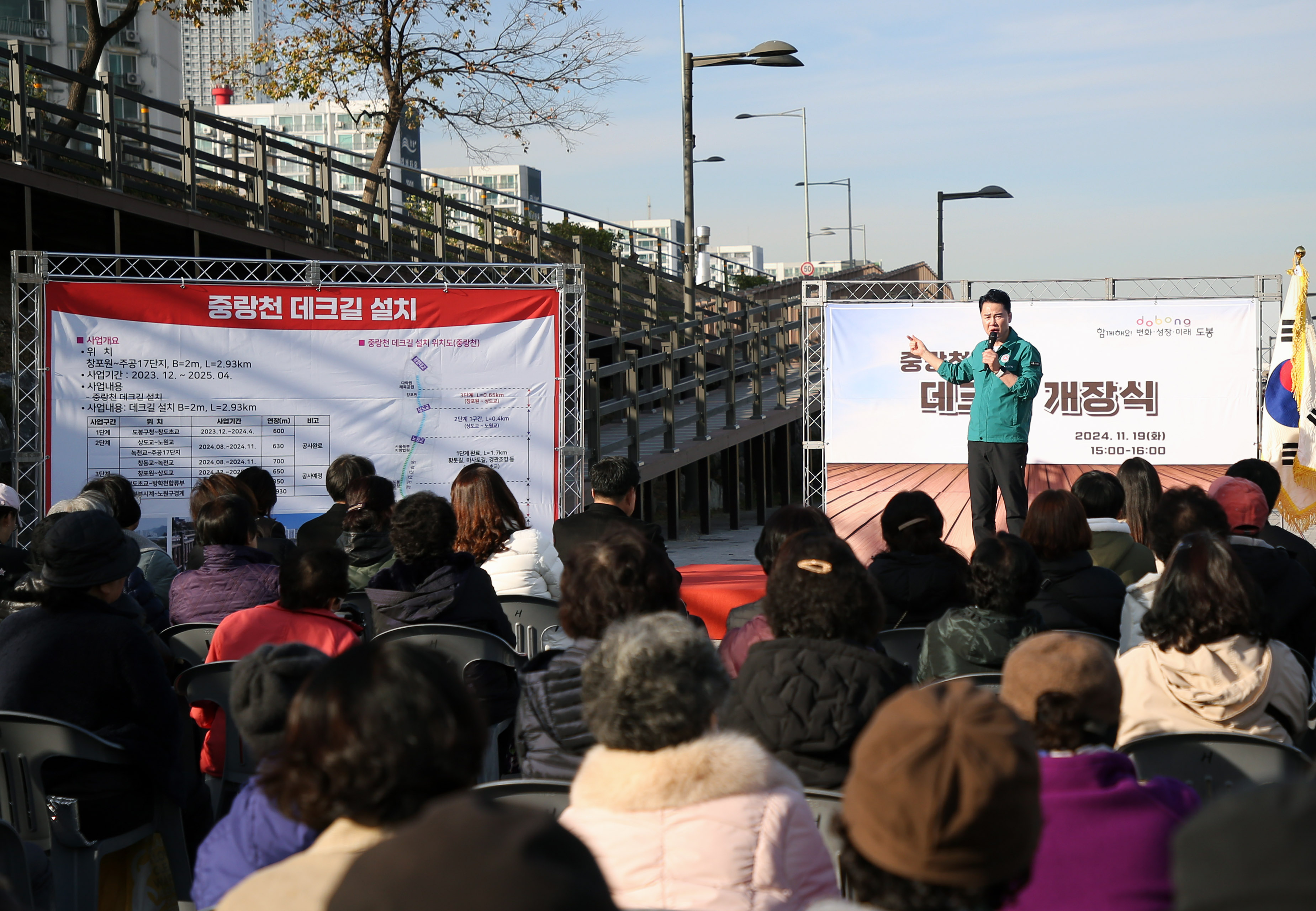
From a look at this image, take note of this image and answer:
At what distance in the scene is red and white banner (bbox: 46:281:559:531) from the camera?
25.6ft

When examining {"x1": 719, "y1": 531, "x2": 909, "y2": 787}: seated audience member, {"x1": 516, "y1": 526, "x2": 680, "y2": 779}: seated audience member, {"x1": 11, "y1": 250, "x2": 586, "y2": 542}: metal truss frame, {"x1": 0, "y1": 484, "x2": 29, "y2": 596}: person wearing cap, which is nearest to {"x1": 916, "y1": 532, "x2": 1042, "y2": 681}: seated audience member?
{"x1": 719, "y1": 531, "x2": 909, "y2": 787}: seated audience member

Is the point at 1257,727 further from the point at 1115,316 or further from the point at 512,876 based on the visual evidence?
the point at 1115,316

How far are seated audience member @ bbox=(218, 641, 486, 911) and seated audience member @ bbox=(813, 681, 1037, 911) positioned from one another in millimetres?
548

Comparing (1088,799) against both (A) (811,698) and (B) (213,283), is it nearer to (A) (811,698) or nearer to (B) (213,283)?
(A) (811,698)

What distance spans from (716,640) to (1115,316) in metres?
5.10

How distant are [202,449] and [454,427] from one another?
1667 mm

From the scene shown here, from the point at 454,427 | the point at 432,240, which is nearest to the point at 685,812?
the point at 454,427

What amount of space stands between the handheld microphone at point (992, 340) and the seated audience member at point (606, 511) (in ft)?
10.2

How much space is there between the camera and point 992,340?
24.6 feet

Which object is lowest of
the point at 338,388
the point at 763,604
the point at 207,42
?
the point at 763,604

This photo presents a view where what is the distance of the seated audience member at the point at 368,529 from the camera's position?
5047 millimetres

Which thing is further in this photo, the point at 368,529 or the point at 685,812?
the point at 368,529

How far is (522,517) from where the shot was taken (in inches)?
200

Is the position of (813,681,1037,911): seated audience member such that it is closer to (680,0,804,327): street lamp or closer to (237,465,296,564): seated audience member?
(237,465,296,564): seated audience member
